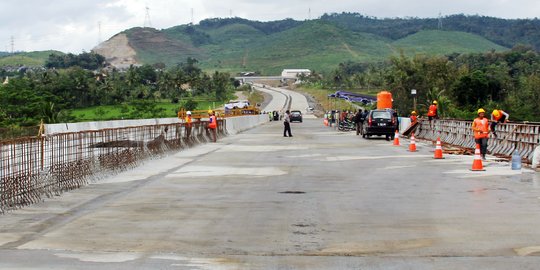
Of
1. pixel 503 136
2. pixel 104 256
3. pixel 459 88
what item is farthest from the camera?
pixel 459 88

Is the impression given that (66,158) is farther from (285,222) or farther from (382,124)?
(382,124)

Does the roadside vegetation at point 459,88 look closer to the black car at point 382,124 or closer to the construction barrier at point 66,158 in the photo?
the black car at point 382,124

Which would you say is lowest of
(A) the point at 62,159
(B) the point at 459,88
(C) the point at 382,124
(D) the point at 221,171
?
(D) the point at 221,171

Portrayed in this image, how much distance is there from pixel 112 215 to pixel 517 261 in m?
6.77

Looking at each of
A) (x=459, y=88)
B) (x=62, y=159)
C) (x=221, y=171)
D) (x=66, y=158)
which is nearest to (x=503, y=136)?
(x=221, y=171)

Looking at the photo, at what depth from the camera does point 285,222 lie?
11531 millimetres

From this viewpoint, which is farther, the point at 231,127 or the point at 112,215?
the point at 231,127

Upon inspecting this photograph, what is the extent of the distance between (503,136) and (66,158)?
16536 mm

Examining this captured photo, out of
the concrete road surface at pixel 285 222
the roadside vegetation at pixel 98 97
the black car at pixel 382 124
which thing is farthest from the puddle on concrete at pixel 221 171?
the roadside vegetation at pixel 98 97

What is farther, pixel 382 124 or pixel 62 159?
pixel 382 124

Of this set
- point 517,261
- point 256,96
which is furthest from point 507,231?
point 256,96

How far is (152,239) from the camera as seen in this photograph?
10008 mm

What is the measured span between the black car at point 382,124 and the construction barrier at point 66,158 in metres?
16.5

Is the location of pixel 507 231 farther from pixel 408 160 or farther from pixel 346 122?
pixel 346 122
